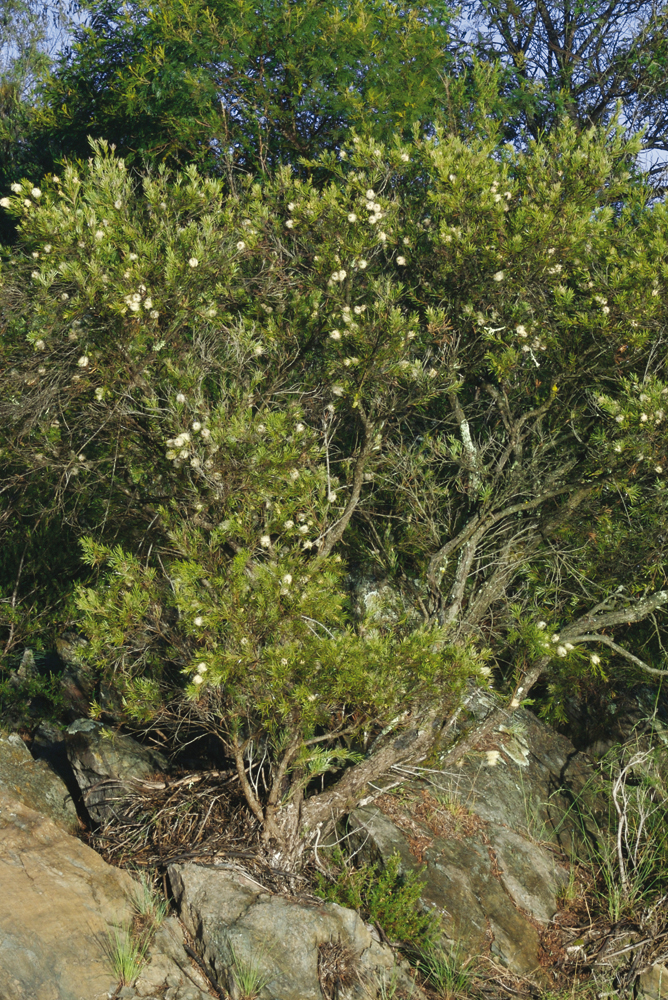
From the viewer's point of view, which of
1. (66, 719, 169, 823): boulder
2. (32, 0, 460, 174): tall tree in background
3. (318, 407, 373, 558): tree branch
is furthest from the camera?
(32, 0, 460, 174): tall tree in background

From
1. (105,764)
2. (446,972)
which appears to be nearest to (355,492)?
(105,764)

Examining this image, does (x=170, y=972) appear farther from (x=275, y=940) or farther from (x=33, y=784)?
(x=33, y=784)

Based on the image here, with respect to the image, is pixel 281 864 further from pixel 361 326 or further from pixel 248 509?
pixel 361 326

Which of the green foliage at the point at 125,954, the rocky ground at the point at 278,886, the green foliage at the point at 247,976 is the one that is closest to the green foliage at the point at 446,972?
the rocky ground at the point at 278,886

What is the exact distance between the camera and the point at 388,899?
5262mm

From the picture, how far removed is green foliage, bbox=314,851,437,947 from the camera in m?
5.18

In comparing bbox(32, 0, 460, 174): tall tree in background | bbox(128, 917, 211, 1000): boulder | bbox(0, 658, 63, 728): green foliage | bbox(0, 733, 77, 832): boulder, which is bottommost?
bbox(128, 917, 211, 1000): boulder

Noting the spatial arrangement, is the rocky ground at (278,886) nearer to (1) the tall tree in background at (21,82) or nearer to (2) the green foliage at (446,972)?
(2) the green foliage at (446,972)

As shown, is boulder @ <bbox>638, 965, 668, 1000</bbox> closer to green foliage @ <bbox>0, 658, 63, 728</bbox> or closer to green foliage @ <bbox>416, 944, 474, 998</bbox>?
green foliage @ <bbox>416, 944, 474, 998</bbox>

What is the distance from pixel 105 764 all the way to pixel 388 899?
2.00m

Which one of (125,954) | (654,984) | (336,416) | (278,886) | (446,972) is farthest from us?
(336,416)

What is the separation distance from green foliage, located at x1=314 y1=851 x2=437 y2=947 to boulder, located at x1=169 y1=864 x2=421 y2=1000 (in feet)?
0.66

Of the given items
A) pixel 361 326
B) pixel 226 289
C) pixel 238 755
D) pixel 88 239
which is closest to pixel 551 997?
pixel 238 755

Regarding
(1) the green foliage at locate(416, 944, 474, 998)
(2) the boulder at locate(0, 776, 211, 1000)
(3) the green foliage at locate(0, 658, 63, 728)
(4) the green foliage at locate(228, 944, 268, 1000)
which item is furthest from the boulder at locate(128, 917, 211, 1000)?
(3) the green foliage at locate(0, 658, 63, 728)
